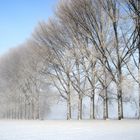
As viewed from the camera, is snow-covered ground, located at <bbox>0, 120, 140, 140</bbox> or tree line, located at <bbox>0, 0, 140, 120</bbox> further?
tree line, located at <bbox>0, 0, 140, 120</bbox>

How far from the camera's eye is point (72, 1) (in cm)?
2908

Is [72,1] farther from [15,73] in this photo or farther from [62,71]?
[15,73]

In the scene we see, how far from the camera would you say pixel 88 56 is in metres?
31.7

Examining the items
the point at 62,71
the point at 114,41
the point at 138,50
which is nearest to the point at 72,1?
the point at 114,41

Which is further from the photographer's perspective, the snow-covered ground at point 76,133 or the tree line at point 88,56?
the tree line at point 88,56

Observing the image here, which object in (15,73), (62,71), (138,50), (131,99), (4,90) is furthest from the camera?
(4,90)

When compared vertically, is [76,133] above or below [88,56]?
below

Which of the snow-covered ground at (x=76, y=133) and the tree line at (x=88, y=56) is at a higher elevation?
the tree line at (x=88, y=56)

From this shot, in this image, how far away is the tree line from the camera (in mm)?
27547

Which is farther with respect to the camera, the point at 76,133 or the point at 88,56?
the point at 88,56

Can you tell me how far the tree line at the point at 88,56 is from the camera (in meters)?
27.5

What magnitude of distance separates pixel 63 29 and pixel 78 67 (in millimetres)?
4612

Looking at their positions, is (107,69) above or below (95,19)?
below

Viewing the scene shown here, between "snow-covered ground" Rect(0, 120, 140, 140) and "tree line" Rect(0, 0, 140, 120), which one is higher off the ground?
"tree line" Rect(0, 0, 140, 120)
